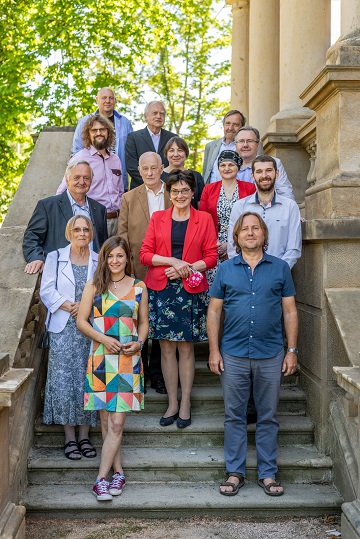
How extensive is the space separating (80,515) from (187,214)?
2.35m

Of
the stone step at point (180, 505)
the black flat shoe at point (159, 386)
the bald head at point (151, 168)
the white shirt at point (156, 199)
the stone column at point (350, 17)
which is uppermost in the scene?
the stone column at point (350, 17)

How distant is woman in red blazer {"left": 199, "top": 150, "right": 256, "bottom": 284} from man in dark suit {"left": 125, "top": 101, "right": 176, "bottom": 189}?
3.71 feet

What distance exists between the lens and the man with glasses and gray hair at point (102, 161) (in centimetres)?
678

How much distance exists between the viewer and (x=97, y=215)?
6.17m

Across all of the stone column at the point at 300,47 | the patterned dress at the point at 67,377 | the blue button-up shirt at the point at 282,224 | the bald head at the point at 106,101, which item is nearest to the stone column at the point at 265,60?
the stone column at the point at 300,47

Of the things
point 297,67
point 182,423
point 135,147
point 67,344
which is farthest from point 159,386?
point 297,67

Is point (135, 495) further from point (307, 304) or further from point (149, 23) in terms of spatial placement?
point (149, 23)

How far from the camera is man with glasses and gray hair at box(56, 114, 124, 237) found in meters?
6.78

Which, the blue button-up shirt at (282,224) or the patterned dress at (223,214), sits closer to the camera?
the blue button-up shirt at (282,224)

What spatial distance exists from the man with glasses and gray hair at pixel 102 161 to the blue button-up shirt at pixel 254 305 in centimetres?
201

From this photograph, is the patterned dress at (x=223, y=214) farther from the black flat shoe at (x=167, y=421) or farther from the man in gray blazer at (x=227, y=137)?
the black flat shoe at (x=167, y=421)

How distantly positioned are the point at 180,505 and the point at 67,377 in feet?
3.95

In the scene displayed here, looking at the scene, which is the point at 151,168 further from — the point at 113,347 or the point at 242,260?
the point at 113,347

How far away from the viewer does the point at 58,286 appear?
18.0 ft
